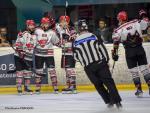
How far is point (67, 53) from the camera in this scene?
16375 mm

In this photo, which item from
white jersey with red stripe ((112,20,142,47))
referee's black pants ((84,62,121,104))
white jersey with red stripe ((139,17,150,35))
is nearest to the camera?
referee's black pants ((84,62,121,104))

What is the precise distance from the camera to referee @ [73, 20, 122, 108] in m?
12.3

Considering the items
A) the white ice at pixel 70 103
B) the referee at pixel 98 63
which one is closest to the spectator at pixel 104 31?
the white ice at pixel 70 103

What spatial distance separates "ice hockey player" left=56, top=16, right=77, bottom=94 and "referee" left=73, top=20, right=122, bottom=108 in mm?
3737

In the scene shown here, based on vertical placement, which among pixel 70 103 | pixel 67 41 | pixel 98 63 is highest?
pixel 67 41

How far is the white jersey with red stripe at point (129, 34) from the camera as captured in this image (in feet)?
47.9

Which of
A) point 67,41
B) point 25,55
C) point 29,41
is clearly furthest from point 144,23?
point 25,55

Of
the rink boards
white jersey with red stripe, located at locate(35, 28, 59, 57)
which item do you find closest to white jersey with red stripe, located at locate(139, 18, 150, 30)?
the rink boards

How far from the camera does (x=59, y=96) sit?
51.9 ft

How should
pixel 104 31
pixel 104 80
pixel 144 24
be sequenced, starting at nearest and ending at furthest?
pixel 104 80 → pixel 144 24 → pixel 104 31

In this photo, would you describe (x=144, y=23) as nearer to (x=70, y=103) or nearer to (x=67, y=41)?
(x=67, y=41)

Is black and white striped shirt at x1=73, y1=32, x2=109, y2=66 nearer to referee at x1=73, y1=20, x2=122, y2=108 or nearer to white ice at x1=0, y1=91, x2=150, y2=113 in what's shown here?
referee at x1=73, y1=20, x2=122, y2=108

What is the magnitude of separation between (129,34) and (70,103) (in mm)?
1970

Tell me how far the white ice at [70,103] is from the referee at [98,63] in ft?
0.92
